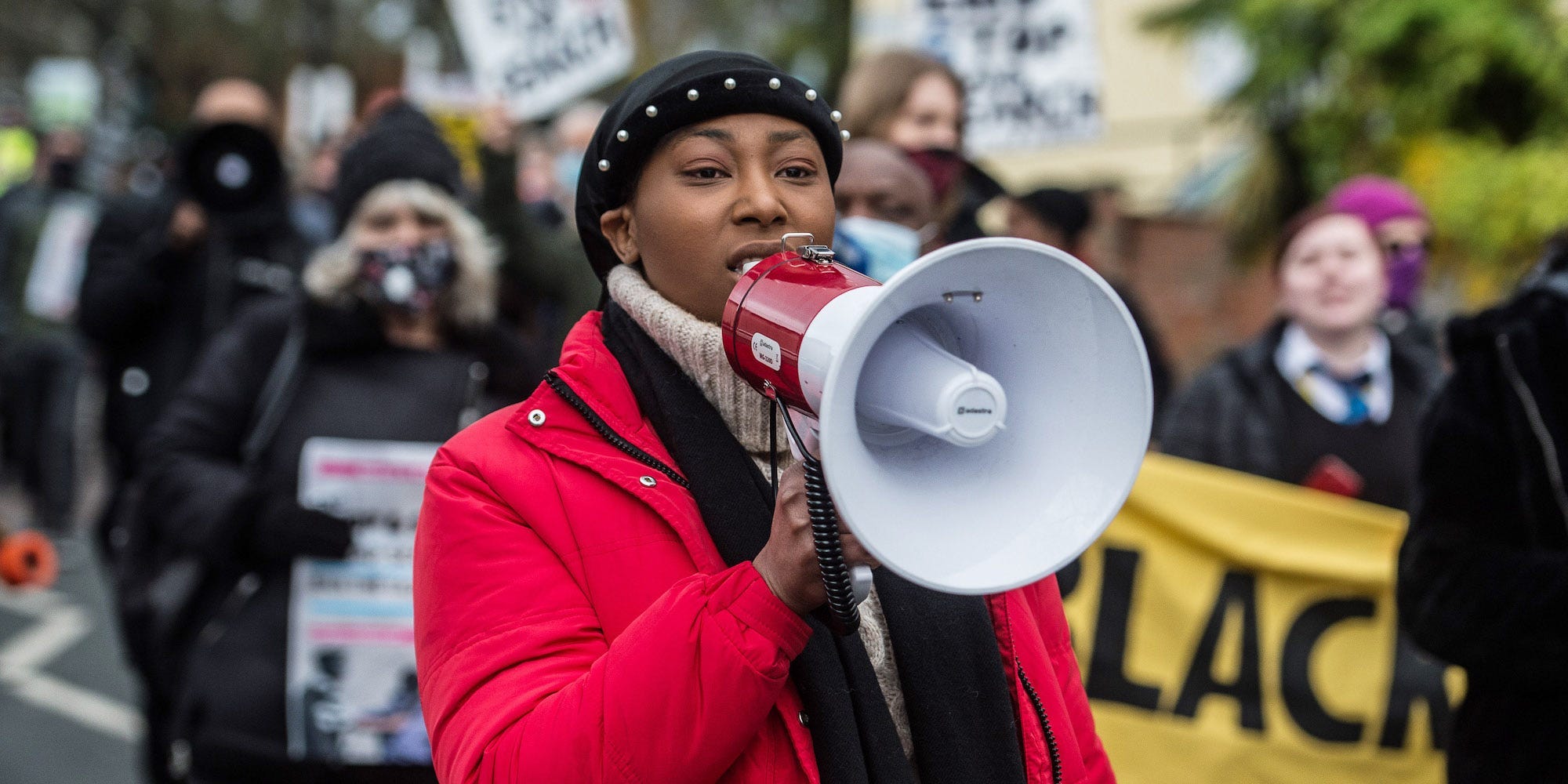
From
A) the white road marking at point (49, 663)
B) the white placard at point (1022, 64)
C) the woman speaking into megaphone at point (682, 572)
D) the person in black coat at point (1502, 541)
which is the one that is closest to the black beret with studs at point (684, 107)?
the woman speaking into megaphone at point (682, 572)

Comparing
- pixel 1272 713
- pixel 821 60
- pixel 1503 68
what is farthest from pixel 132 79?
pixel 1272 713

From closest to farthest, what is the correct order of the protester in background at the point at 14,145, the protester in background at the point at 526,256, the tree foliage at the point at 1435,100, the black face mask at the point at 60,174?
1. the protester in background at the point at 526,256
2. the tree foliage at the point at 1435,100
3. the black face mask at the point at 60,174
4. the protester in background at the point at 14,145

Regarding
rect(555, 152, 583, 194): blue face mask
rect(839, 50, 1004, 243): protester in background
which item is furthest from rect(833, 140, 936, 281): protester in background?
rect(555, 152, 583, 194): blue face mask

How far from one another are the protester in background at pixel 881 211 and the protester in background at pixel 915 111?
0.39 meters

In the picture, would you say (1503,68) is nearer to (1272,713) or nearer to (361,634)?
(1272,713)

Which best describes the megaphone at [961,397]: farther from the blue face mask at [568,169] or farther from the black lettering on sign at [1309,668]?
the blue face mask at [568,169]

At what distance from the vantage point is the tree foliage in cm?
690

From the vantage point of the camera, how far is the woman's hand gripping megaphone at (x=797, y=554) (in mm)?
1464

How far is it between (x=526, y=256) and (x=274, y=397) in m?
2.01

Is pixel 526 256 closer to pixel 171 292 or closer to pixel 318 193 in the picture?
pixel 171 292

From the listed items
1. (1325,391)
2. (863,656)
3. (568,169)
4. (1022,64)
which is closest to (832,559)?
(863,656)

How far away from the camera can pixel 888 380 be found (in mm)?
1497

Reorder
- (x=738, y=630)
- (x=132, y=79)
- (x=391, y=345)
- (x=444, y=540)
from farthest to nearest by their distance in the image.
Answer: (x=132, y=79), (x=391, y=345), (x=444, y=540), (x=738, y=630)

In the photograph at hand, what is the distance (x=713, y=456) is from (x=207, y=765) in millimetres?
2091
